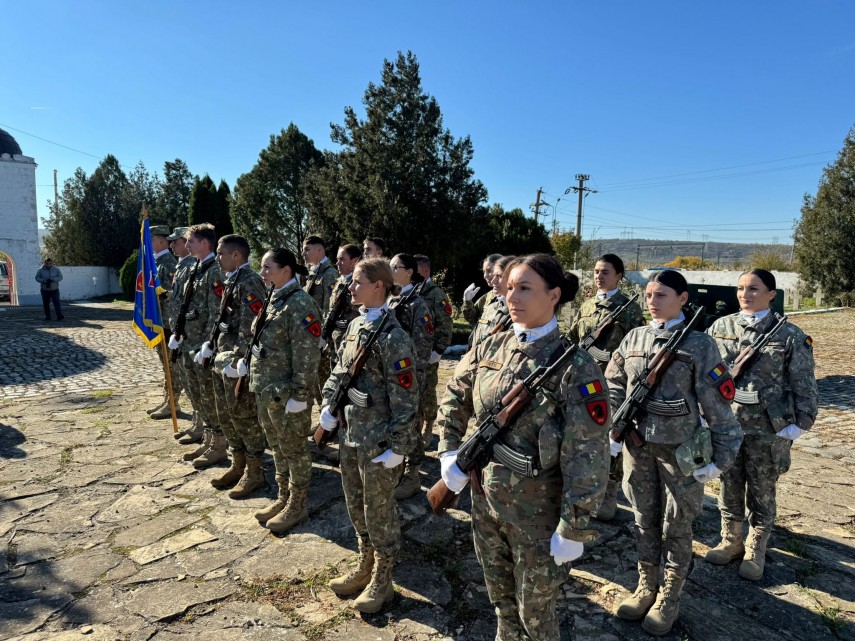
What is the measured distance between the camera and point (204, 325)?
5.39m

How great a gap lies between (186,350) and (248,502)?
177cm

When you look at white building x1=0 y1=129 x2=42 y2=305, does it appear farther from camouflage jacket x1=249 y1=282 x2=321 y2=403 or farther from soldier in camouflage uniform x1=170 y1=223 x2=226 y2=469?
camouflage jacket x1=249 y1=282 x2=321 y2=403

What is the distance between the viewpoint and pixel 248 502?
15.4ft

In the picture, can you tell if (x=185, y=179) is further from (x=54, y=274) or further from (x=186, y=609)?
(x=186, y=609)

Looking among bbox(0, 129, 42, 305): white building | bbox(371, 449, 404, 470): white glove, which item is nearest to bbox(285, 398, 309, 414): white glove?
bbox(371, 449, 404, 470): white glove

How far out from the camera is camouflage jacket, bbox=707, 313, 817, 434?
3.46 meters

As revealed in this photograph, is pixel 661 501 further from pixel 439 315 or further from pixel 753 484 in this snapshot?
pixel 439 315

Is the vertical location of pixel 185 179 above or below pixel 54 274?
above

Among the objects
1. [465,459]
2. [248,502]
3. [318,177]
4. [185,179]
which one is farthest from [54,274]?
[185,179]

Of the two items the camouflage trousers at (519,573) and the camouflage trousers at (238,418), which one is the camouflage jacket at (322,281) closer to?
the camouflage trousers at (238,418)

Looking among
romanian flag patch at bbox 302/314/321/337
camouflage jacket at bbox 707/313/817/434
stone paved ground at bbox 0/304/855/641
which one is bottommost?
stone paved ground at bbox 0/304/855/641

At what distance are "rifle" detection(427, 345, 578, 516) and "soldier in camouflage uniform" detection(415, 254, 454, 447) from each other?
10.5ft

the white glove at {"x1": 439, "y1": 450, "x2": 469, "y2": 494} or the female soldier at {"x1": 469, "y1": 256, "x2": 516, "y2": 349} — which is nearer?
the white glove at {"x1": 439, "y1": 450, "x2": 469, "y2": 494}

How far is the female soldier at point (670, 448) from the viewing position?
2.91 metres
